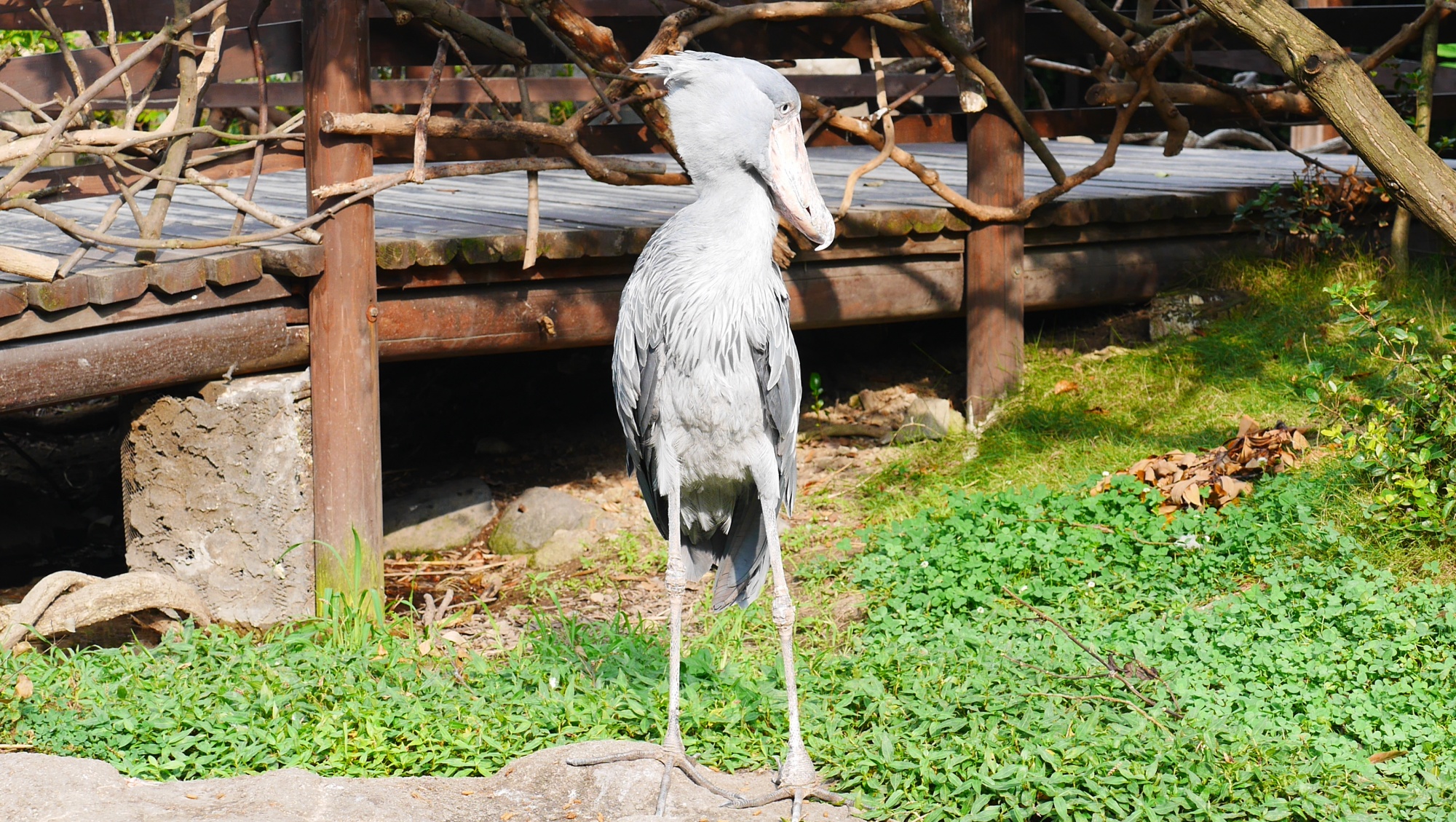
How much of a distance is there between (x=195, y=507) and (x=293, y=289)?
897 millimetres

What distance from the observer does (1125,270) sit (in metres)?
6.77

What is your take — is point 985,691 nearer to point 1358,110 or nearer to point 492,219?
point 1358,110

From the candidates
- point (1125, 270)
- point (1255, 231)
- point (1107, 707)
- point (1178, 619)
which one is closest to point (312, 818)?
point (1107, 707)

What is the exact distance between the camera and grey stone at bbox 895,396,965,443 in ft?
21.2

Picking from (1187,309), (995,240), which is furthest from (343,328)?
(1187,309)

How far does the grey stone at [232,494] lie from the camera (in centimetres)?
481

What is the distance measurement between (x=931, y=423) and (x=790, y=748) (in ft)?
10.8

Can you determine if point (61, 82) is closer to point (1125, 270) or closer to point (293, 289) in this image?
point (293, 289)

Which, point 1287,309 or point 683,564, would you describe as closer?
point 683,564

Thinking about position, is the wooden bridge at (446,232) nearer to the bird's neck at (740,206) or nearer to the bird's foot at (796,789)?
the bird's neck at (740,206)

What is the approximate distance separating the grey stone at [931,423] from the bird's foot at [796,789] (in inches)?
126

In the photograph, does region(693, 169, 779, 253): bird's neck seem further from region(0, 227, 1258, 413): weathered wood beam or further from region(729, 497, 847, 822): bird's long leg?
region(0, 227, 1258, 413): weathered wood beam

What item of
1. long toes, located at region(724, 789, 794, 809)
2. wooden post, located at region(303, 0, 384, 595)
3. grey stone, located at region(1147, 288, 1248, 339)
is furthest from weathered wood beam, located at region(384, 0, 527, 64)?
grey stone, located at region(1147, 288, 1248, 339)

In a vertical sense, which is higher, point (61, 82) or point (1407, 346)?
point (61, 82)
